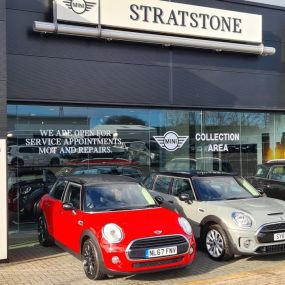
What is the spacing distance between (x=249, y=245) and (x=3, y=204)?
4.25 meters

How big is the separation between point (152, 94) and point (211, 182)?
16.1 ft

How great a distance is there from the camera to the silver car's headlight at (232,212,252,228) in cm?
789

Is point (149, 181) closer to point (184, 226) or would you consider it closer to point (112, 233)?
point (184, 226)

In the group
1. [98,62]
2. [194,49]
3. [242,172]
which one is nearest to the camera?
→ [98,62]

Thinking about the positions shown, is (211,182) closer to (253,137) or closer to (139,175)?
(139,175)

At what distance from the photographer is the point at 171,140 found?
1427cm

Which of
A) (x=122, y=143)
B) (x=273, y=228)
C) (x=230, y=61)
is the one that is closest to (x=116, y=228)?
(x=273, y=228)

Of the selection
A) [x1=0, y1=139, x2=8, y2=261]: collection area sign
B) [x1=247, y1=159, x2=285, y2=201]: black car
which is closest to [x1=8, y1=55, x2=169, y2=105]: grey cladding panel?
[x1=247, y1=159, x2=285, y2=201]: black car

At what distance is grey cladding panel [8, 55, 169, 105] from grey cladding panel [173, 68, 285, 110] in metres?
0.60

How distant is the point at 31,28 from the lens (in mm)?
12047

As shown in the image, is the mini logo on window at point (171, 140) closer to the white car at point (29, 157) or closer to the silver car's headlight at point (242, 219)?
the white car at point (29, 157)

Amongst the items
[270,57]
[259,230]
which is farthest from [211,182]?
[270,57]

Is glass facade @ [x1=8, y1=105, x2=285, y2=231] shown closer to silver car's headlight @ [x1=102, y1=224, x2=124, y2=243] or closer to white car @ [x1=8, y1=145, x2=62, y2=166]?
white car @ [x1=8, y1=145, x2=62, y2=166]

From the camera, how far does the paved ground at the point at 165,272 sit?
6.96m
